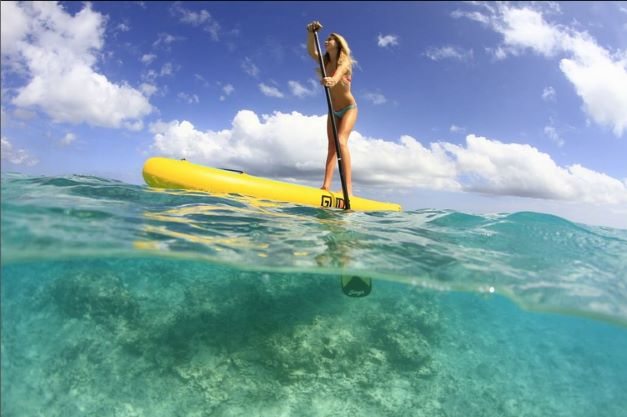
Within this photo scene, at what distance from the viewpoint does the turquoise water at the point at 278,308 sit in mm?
4684

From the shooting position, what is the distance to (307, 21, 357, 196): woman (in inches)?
250

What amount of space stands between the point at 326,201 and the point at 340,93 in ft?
6.76

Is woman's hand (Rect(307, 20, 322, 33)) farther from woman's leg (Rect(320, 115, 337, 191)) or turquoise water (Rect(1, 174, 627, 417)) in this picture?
turquoise water (Rect(1, 174, 627, 417))

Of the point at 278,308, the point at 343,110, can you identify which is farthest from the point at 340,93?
the point at 278,308

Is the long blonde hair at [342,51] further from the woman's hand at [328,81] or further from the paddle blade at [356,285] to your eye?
the paddle blade at [356,285]

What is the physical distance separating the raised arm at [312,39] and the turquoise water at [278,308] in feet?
9.05

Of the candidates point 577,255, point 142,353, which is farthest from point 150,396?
point 577,255

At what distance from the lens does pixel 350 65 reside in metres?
6.51

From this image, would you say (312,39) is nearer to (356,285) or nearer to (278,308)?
(356,285)

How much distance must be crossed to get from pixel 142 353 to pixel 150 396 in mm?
702

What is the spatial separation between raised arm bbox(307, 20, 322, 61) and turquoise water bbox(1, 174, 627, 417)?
9.05 ft

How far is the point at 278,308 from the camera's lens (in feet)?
22.7

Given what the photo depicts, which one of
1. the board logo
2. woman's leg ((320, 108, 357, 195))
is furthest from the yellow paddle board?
woman's leg ((320, 108, 357, 195))

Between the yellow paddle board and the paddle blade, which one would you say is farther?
the yellow paddle board
